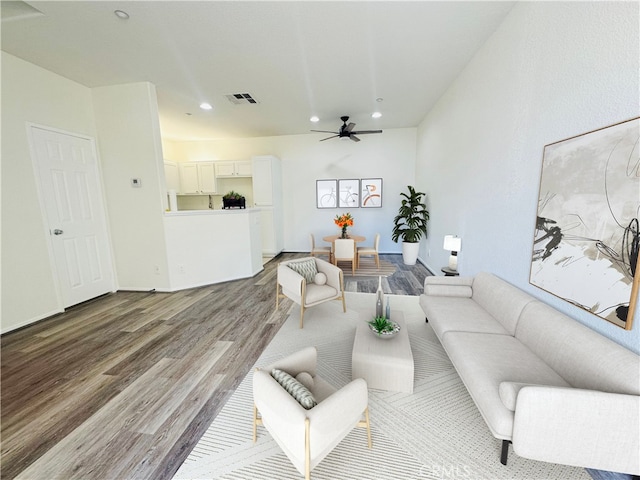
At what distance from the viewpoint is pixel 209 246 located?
4191 mm

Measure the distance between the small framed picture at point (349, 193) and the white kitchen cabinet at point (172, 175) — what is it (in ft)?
13.4

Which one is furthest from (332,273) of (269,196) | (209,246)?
(269,196)

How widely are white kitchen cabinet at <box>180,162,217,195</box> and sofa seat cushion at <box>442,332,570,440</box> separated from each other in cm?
629

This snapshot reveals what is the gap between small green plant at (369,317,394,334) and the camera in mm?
1987

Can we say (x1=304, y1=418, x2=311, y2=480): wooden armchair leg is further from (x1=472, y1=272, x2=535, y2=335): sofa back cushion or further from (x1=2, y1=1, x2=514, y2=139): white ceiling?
(x1=2, y1=1, x2=514, y2=139): white ceiling

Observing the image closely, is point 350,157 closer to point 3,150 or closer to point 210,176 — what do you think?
point 210,176

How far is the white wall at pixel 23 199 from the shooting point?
2.73 meters

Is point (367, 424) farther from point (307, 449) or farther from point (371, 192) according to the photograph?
point (371, 192)

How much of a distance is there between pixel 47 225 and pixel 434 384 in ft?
15.8

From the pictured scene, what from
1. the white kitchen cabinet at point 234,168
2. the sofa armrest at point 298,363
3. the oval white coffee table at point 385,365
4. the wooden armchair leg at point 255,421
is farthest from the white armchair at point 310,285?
the white kitchen cabinet at point 234,168

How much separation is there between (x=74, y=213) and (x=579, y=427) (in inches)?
213

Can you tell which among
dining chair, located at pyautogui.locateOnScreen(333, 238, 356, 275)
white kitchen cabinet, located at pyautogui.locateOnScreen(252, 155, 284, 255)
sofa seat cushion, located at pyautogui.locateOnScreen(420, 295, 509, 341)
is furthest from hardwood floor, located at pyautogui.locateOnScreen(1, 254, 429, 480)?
white kitchen cabinet, located at pyautogui.locateOnScreen(252, 155, 284, 255)

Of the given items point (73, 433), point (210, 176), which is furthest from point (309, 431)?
point (210, 176)

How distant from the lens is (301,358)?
150 centimetres
